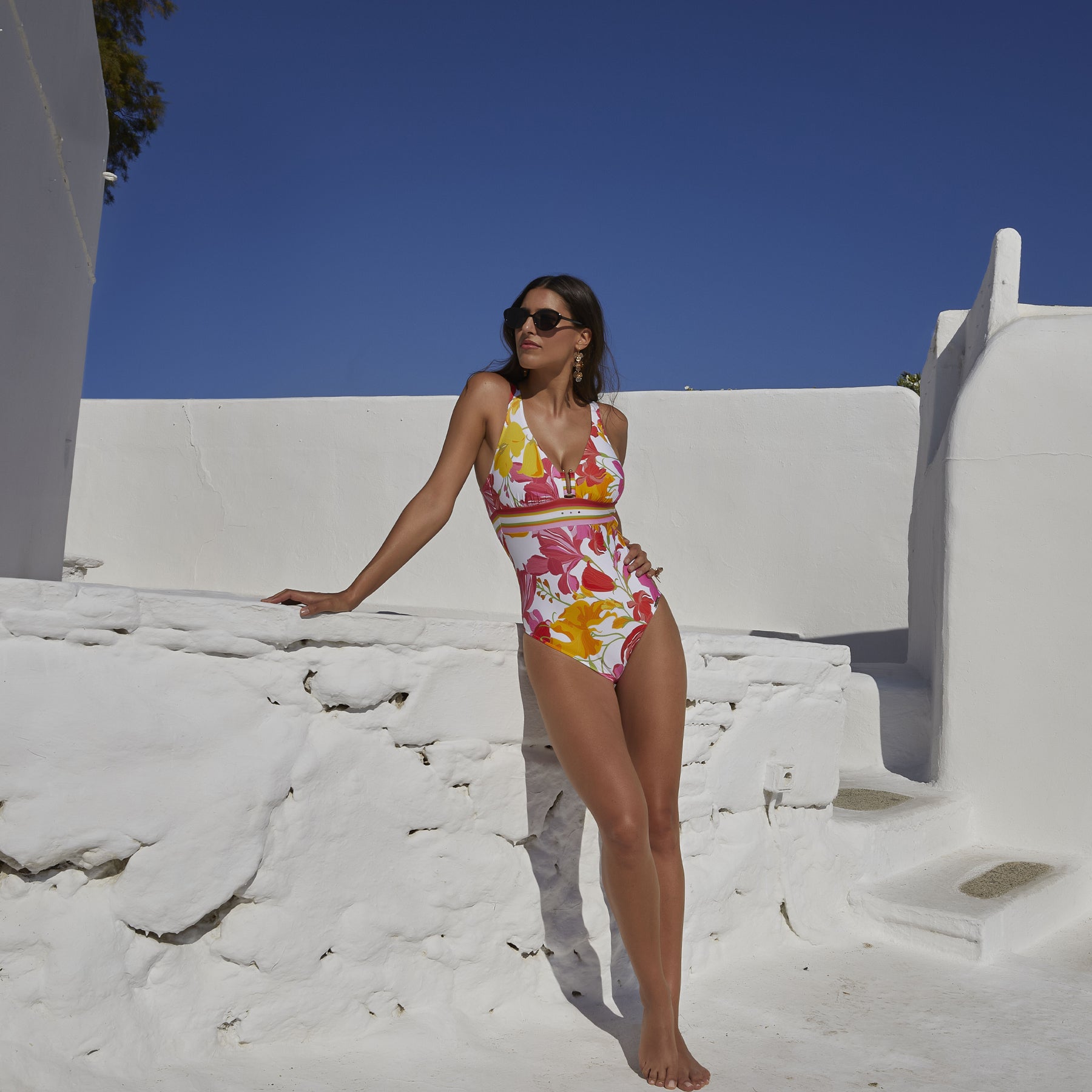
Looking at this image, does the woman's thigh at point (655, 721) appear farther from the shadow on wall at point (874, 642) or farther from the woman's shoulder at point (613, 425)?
the shadow on wall at point (874, 642)

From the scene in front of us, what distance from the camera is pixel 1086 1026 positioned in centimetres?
264

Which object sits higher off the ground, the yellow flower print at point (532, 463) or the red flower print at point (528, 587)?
the yellow flower print at point (532, 463)

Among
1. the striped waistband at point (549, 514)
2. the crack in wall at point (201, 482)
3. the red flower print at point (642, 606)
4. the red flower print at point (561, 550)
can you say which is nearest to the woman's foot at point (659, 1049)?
the red flower print at point (642, 606)

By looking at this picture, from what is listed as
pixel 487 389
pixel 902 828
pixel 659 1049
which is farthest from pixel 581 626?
pixel 902 828

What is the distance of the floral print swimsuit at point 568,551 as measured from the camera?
2217 millimetres

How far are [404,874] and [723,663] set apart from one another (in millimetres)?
1135

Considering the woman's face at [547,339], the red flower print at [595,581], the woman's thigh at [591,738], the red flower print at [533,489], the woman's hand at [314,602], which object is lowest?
the woman's thigh at [591,738]

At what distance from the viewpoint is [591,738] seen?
2.11m

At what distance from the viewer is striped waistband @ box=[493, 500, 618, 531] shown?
89.7 inches

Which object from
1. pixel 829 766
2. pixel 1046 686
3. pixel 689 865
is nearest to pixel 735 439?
pixel 1046 686

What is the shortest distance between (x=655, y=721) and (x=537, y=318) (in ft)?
3.08

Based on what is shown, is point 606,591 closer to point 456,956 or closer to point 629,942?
point 629,942

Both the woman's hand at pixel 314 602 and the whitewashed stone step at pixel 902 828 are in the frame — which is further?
the whitewashed stone step at pixel 902 828

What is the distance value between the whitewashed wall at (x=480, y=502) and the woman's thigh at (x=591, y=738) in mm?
6203
